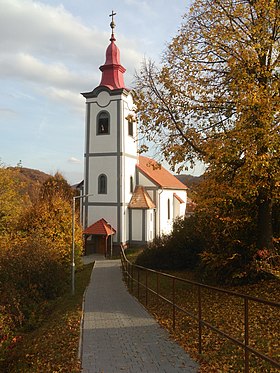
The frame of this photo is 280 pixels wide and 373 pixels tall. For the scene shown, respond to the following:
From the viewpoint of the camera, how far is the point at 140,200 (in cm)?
2978

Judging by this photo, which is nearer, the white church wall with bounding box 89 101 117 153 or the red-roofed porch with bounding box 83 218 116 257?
the red-roofed porch with bounding box 83 218 116 257

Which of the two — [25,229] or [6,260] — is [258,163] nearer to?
[6,260]

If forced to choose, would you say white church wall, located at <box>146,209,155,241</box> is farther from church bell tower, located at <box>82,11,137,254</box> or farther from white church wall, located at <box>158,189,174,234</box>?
church bell tower, located at <box>82,11,137,254</box>

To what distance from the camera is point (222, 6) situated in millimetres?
9922

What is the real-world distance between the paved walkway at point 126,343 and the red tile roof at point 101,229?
16007 millimetres

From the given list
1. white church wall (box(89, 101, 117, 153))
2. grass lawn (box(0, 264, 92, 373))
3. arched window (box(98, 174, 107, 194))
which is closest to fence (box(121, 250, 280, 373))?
grass lawn (box(0, 264, 92, 373))

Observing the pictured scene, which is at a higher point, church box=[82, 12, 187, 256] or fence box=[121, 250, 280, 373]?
church box=[82, 12, 187, 256]

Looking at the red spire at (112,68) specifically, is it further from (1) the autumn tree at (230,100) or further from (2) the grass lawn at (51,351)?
(2) the grass lawn at (51,351)

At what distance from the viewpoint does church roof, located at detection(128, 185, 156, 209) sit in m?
29.3

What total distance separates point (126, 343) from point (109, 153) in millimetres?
22694

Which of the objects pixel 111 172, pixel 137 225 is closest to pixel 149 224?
pixel 137 225

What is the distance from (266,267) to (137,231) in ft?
65.1

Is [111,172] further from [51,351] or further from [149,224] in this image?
[51,351]

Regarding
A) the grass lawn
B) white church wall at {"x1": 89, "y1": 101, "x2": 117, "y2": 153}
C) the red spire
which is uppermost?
the red spire
